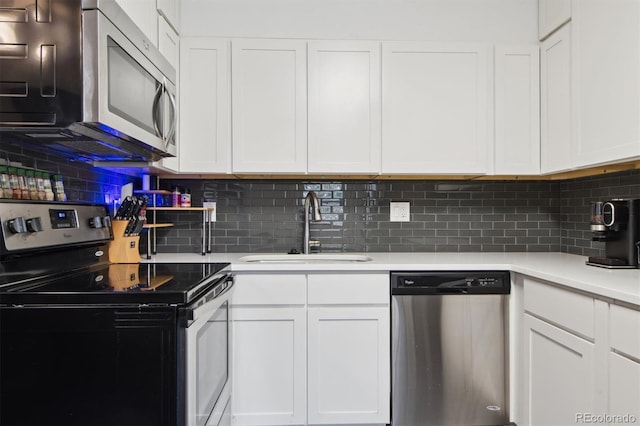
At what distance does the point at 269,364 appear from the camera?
1873 millimetres

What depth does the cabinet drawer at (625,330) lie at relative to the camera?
3.74 ft

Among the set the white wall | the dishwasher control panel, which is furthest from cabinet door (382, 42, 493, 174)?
the dishwasher control panel

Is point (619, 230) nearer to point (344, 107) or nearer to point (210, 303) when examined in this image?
point (344, 107)

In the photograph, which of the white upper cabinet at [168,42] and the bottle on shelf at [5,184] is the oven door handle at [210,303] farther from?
the white upper cabinet at [168,42]

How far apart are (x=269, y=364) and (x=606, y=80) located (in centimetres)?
202

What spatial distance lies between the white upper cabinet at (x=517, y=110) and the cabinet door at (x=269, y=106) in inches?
44.3

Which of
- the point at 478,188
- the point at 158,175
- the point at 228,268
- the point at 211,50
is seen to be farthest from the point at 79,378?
the point at 478,188

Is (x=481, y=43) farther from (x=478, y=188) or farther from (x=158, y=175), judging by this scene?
(x=158, y=175)

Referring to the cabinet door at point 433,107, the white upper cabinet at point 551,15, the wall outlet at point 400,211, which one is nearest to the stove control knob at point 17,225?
the cabinet door at point 433,107

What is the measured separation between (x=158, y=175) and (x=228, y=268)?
35.2 inches

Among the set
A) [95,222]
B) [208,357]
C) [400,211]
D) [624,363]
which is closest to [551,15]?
[400,211]

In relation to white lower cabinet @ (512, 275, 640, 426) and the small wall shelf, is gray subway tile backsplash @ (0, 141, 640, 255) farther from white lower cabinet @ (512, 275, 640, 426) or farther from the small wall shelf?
white lower cabinet @ (512, 275, 640, 426)

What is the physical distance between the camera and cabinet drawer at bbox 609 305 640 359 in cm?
114

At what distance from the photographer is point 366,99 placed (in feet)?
7.07
